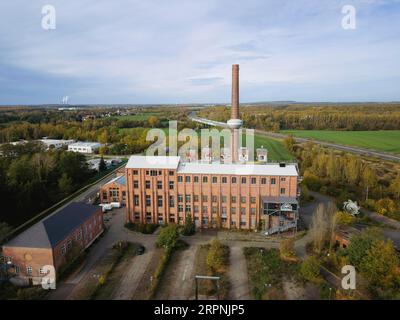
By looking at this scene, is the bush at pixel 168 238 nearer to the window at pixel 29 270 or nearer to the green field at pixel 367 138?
the window at pixel 29 270

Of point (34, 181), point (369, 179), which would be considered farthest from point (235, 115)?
point (34, 181)

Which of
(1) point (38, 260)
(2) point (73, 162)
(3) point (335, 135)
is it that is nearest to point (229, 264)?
(1) point (38, 260)

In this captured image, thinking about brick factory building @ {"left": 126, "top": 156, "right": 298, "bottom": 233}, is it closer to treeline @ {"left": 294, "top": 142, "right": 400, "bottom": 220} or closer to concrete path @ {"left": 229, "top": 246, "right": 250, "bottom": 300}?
concrete path @ {"left": 229, "top": 246, "right": 250, "bottom": 300}

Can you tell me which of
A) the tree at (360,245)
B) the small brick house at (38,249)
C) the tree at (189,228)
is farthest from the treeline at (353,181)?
the small brick house at (38,249)

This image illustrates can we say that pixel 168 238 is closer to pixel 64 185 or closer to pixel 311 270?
pixel 311 270

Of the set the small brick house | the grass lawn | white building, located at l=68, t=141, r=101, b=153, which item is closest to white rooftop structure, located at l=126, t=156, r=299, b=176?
the small brick house
